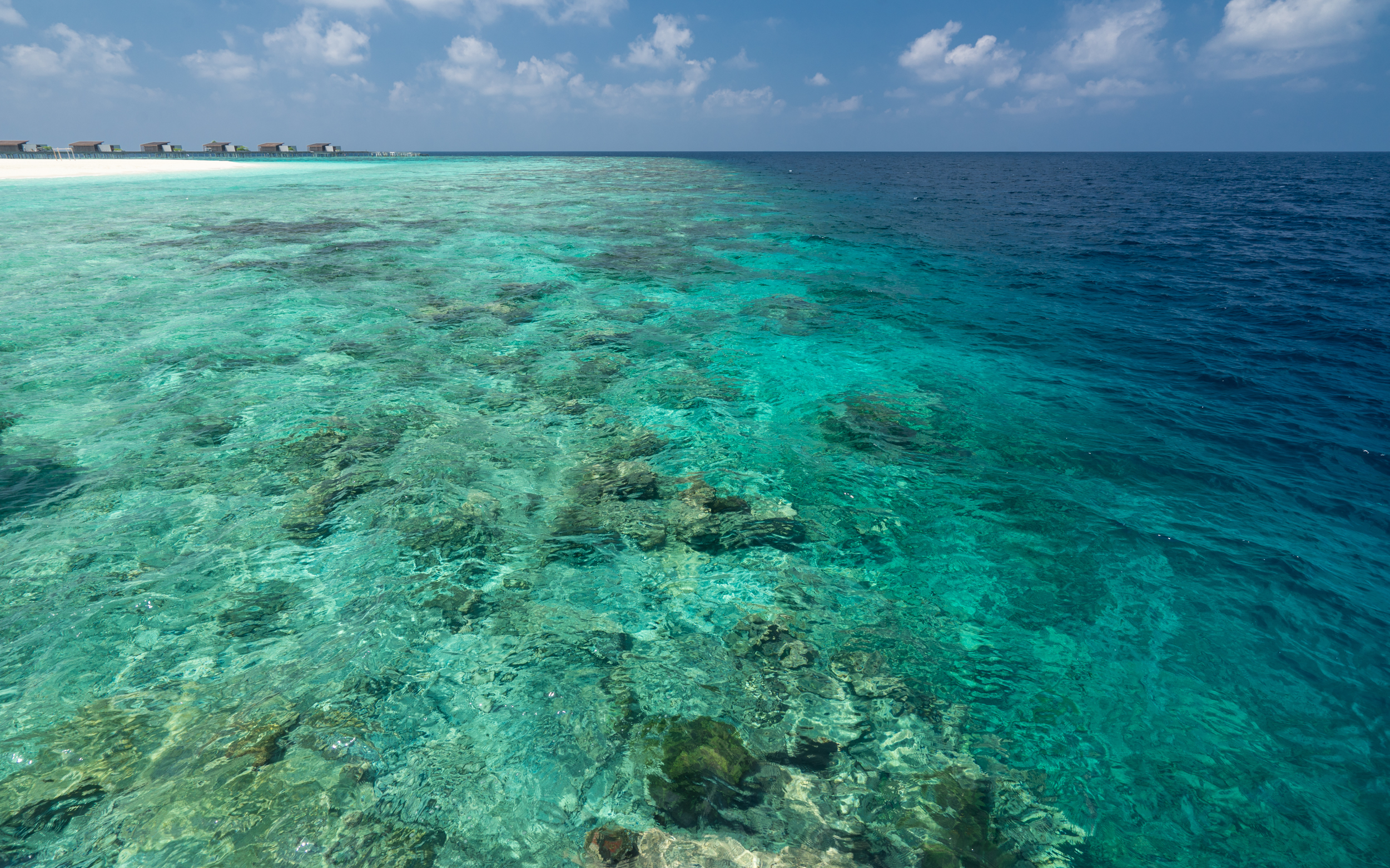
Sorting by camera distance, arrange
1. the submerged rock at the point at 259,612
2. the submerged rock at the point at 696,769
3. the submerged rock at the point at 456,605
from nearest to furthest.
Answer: the submerged rock at the point at 696,769
the submerged rock at the point at 259,612
the submerged rock at the point at 456,605

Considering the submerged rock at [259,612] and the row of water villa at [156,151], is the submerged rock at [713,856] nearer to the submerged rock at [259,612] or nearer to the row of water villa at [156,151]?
the submerged rock at [259,612]

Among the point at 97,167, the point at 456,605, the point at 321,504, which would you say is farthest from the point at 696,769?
the point at 97,167

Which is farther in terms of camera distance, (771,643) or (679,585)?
(679,585)

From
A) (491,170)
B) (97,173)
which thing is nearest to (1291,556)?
(97,173)

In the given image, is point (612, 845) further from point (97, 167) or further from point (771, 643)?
point (97, 167)

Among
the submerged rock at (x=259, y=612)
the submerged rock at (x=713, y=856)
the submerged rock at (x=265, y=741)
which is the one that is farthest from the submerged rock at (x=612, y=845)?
the submerged rock at (x=259, y=612)

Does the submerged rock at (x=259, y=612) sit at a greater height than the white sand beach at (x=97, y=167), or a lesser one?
lesser
